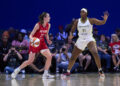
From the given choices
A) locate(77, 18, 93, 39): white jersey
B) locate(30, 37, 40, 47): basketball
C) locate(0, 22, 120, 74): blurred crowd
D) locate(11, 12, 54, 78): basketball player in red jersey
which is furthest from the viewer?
locate(0, 22, 120, 74): blurred crowd

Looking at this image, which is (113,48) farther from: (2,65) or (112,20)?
(2,65)

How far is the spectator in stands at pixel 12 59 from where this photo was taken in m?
10.5

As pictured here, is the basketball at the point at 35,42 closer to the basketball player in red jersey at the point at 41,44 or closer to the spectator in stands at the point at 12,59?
the basketball player in red jersey at the point at 41,44

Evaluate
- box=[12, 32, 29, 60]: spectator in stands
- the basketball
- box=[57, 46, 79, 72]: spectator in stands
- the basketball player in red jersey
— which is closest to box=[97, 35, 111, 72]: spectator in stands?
box=[57, 46, 79, 72]: spectator in stands

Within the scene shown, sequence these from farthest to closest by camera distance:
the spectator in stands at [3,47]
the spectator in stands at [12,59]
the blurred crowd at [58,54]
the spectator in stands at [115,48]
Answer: the spectator in stands at [115,48] < the spectator in stands at [3,47] < the blurred crowd at [58,54] < the spectator in stands at [12,59]

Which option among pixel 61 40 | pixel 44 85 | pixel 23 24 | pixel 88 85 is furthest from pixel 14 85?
pixel 23 24

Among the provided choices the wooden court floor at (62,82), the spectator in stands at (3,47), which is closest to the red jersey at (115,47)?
the spectator in stands at (3,47)

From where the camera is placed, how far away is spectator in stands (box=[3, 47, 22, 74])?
10.5 m

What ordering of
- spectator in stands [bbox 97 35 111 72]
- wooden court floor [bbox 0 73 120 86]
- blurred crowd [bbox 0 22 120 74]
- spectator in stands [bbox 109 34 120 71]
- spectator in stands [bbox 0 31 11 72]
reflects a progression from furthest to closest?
spectator in stands [bbox 97 35 111 72]
spectator in stands [bbox 109 34 120 71]
spectator in stands [bbox 0 31 11 72]
blurred crowd [bbox 0 22 120 74]
wooden court floor [bbox 0 73 120 86]

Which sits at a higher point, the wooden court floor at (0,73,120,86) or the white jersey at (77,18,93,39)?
the white jersey at (77,18,93,39)

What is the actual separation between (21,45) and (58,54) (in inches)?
55.2

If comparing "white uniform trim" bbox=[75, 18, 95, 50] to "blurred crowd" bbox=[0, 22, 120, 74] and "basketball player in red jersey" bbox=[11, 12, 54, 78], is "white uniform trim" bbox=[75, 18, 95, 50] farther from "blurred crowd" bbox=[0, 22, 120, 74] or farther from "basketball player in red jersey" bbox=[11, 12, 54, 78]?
"blurred crowd" bbox=[0, 22, 120, 74]

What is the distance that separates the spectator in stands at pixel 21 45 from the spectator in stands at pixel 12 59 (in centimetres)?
31

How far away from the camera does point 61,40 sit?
1188cm
